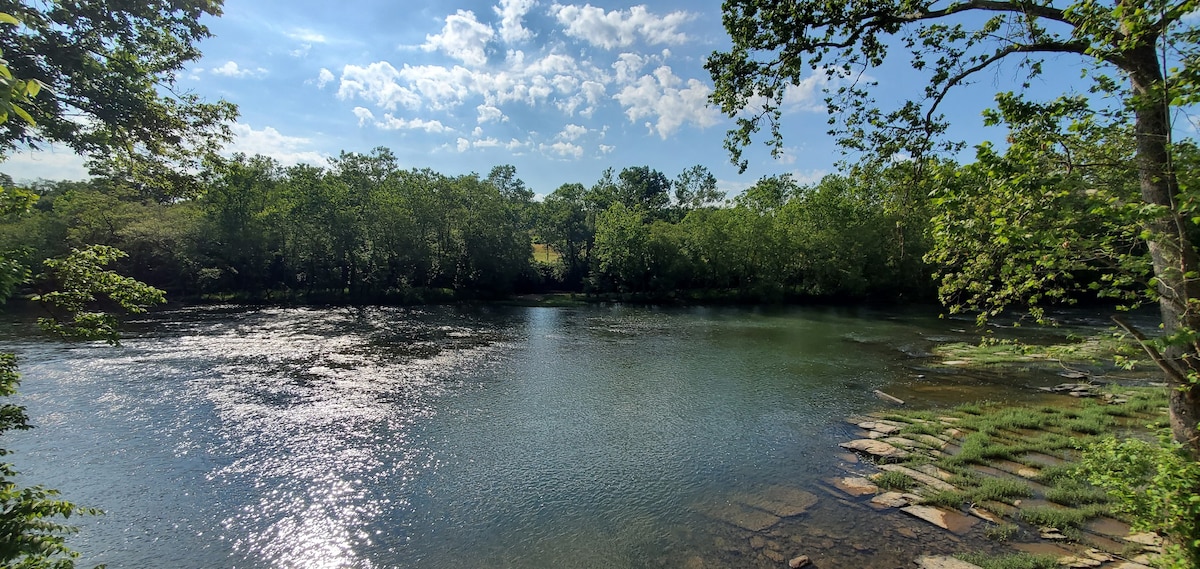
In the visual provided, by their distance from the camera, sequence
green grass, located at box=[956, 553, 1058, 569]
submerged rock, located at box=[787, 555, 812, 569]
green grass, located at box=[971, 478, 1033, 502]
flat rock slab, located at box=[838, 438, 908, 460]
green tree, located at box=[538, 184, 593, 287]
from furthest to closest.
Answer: green tree, located at box=[538, 184, 593, 287] → flat rock slab, located at box=[838, 438, 908, 460] → green grass, located at box=[971, 478, 1033, 502] → submerged rock, located at box=[787, 555, 812, 569] → green grass, located at box=[956, 553, 1058, 569]

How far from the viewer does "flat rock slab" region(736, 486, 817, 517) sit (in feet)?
38.4

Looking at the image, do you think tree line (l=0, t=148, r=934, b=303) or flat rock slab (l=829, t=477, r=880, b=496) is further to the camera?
tree line (l=0, t=148, r=934, b=303)

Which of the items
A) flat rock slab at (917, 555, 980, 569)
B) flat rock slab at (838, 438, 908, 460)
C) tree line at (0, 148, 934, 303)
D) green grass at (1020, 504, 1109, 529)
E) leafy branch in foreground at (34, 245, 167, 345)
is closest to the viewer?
leafy branch in foreground at (34, 245, 167, 345)

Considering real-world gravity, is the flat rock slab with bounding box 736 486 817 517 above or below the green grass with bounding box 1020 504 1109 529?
Result: below

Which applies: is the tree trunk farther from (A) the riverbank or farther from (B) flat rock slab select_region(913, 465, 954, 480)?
(B) flat rock slab select_region(913, 465, 954, 480)

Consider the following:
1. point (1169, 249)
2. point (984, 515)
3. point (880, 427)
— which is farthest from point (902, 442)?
point (1169, 249)

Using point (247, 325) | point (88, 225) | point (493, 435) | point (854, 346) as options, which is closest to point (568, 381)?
point (493, 435)

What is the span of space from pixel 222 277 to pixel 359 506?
52977 mm

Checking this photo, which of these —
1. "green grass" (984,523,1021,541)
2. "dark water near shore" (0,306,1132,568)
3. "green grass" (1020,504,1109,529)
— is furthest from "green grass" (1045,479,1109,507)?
"dark water near shore" (0,306,1132,568)

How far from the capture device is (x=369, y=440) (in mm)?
16391

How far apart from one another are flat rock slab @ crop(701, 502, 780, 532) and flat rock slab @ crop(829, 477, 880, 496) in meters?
2.37

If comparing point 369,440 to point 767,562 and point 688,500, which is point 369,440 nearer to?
point 688,500

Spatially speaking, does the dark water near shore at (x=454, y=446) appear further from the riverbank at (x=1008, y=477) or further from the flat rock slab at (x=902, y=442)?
the flat rock slab at (x=902, y=442)

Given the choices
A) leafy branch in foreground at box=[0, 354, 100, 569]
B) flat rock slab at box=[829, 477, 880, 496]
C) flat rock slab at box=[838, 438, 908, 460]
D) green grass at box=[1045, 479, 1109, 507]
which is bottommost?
flat rock slab at box=[829, 477, 880, 496]
